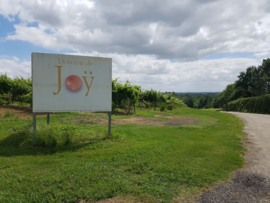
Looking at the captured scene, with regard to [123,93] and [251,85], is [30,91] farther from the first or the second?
[251,85]

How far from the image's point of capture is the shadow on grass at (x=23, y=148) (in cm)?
561

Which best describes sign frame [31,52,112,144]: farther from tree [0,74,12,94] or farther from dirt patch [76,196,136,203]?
tree [0,74,12,94]

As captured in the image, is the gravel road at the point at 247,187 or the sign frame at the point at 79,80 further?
the sign frame at the point at 79,80

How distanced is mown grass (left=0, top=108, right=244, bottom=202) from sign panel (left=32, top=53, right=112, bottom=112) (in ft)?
3.33

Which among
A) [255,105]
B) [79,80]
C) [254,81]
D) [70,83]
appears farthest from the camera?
[254,81]

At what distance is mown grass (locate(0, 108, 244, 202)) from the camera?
3480mm

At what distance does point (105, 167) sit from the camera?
4.62 metres

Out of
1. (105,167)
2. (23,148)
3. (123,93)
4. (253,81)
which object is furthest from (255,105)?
(23,148)

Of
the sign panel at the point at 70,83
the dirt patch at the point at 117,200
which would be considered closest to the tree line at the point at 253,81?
the sign panel at the point at 70,83

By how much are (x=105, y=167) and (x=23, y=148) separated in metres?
3.21

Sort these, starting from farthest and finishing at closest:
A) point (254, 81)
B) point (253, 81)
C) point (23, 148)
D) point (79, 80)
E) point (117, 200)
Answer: point (253, 81), point (254, 81), point (79, 80), point (23, 148), point (117, 200)

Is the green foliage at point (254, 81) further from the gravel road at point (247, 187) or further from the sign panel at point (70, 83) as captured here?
the sign panel at point (70, 83)

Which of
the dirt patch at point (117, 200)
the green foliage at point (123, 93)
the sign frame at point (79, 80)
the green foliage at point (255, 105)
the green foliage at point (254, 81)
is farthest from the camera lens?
the green foliage at point (254, 81)

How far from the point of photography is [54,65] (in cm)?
676
